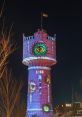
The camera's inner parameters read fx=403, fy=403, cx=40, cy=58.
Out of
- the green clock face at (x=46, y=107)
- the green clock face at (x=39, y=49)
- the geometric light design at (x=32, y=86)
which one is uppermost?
the green clock face at (x=39, y=49)

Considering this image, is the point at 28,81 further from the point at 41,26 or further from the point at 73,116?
the point at 73,116

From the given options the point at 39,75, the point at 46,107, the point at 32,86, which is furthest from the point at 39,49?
the point at 46,107

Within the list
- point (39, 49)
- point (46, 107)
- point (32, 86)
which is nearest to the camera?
point (46, 107)

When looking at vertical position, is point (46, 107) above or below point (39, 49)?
below

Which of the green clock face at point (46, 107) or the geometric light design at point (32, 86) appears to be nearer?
the green clock face at point (46, 107)

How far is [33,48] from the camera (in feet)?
299

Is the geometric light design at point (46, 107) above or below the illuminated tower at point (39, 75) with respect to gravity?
below

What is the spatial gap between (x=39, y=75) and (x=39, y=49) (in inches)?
230

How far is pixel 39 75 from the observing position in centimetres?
9062

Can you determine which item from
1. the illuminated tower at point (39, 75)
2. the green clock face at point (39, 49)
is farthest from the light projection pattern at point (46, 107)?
the green clock face at point (39, 49)

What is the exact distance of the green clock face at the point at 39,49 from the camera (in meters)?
90.1

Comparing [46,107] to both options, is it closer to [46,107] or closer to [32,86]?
[46,107]

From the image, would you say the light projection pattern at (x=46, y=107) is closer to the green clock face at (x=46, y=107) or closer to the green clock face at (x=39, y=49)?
the green clock face at (x=46, y=107)

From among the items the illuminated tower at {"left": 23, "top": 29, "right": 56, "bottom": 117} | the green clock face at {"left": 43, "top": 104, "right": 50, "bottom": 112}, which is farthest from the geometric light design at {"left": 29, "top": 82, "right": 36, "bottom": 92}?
the green clock face at {"left": 43, "top": 104, "right": 50, "bottom": 112}
